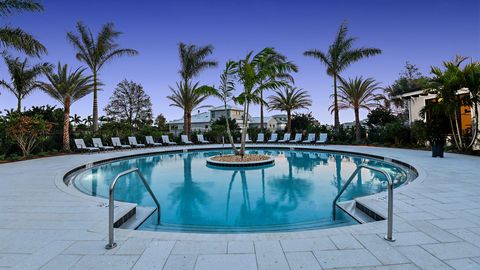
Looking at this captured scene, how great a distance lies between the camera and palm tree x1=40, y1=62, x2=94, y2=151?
14625 mm

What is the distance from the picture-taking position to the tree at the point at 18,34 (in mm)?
9641

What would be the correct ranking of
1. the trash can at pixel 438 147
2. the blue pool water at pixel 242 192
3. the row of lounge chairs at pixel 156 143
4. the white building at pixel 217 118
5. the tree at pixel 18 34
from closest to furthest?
1. the blue pool water at pixel 242 192
2. the tree at pixel 18 34
3. the trash can at pixel 438 147
4. the row of lounge chairs at pixel 156 143
5. the white building at pixel 217 118

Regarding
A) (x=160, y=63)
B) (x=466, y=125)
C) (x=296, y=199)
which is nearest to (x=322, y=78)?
(x=466, y=125)

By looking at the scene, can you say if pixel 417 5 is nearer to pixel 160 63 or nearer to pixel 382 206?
pixel 382 206

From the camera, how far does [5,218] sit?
3.96 meters

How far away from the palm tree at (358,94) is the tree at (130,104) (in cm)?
3873

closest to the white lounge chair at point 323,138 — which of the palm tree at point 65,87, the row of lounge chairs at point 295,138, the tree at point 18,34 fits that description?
the row of lounge chairs at point 295,138

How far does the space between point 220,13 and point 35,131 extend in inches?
463

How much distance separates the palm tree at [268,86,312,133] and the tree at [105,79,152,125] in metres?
31.0

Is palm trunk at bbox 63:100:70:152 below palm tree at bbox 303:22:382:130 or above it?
below

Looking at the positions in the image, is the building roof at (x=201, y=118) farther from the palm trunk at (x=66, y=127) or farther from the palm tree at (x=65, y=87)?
A: the palm trunk at (x=66, y=127)

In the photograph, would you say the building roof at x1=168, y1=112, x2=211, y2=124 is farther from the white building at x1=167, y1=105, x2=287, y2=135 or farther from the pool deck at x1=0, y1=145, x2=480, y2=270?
the pool deck at x1=0, y1=145, x2=480, y2=270

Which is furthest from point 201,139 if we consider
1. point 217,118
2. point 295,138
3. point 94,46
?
point 217,118

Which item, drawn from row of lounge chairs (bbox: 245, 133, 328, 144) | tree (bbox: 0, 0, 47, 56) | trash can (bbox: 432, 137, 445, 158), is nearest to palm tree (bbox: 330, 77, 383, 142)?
row of lounge chairs (bbox: 245, 133, 328, 144)
